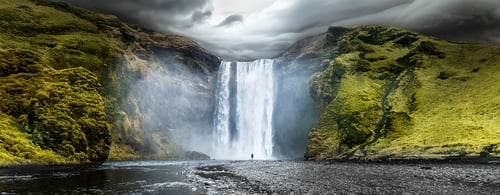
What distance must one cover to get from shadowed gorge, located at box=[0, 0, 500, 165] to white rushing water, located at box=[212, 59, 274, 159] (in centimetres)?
54

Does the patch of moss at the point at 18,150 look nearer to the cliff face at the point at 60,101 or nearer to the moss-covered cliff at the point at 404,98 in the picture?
the cliff face at the point at 60,101

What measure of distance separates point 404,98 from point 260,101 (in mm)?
65548

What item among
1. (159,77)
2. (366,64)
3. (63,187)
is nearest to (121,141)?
(159,77)

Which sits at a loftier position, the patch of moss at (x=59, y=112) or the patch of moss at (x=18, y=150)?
the patch of moss at (x=59, y=112)

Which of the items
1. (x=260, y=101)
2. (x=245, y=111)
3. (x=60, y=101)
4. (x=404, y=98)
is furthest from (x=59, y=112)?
(x=404, y=98)

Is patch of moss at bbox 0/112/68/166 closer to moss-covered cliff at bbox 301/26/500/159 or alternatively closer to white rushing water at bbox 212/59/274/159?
moss-covered cliff at bbox 301/26/500/159

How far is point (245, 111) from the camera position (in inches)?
7205

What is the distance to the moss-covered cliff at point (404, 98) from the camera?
99688 millimetres

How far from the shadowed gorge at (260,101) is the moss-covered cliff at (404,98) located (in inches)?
17.5

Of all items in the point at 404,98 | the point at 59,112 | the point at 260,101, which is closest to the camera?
the point at 59,112

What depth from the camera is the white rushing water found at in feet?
573

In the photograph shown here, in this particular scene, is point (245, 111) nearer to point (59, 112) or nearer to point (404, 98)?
point (404, 98)

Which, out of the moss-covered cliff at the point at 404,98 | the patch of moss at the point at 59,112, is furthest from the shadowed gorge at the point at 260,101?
the moss-covered cliff at the point at 404,98

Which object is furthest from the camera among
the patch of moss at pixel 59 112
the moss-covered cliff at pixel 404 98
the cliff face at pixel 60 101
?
the moss-covered cliff at pixel 404 98
